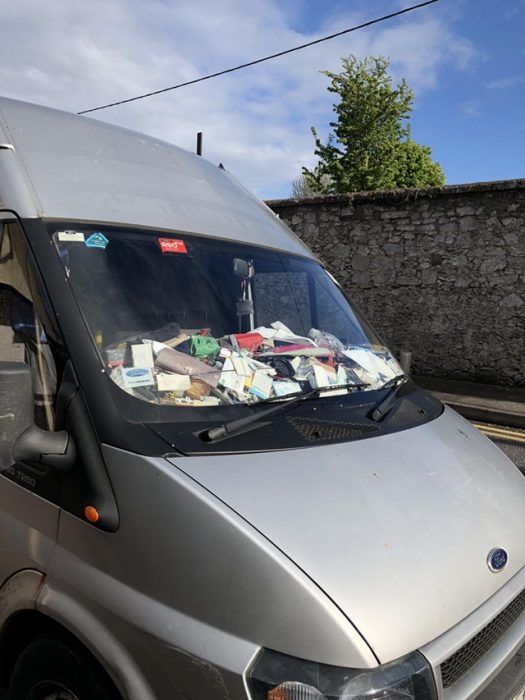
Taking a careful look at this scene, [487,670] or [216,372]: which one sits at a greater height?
[216,372]

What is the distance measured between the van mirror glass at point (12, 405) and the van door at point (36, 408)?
0.11 meters

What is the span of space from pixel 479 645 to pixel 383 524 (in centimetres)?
45

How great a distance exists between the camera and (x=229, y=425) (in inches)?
74.3

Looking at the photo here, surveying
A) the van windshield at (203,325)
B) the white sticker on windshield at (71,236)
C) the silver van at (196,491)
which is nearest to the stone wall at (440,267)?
the van windshield at (203,325)

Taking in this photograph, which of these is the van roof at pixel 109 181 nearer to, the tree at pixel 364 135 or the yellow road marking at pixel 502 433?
the yellow road marking at pixel 502 433

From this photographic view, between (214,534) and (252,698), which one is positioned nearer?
(252,698)

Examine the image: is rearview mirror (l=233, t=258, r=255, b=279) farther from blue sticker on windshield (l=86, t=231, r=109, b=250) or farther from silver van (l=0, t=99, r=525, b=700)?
blue sticker on windshield (l=86, t=231, r=109, b=250)

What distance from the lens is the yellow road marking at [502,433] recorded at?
6.86 metres

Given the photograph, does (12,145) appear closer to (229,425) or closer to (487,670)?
(229,425)

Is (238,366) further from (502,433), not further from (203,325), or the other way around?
(502,433)

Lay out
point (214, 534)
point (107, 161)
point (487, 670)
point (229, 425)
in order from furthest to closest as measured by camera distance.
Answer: point (107, 161) → point (229, 425) → point (487, 670) → point (214, 534)

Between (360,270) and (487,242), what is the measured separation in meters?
2.36

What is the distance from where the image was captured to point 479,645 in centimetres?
165

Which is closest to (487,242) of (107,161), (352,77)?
(107,161)
